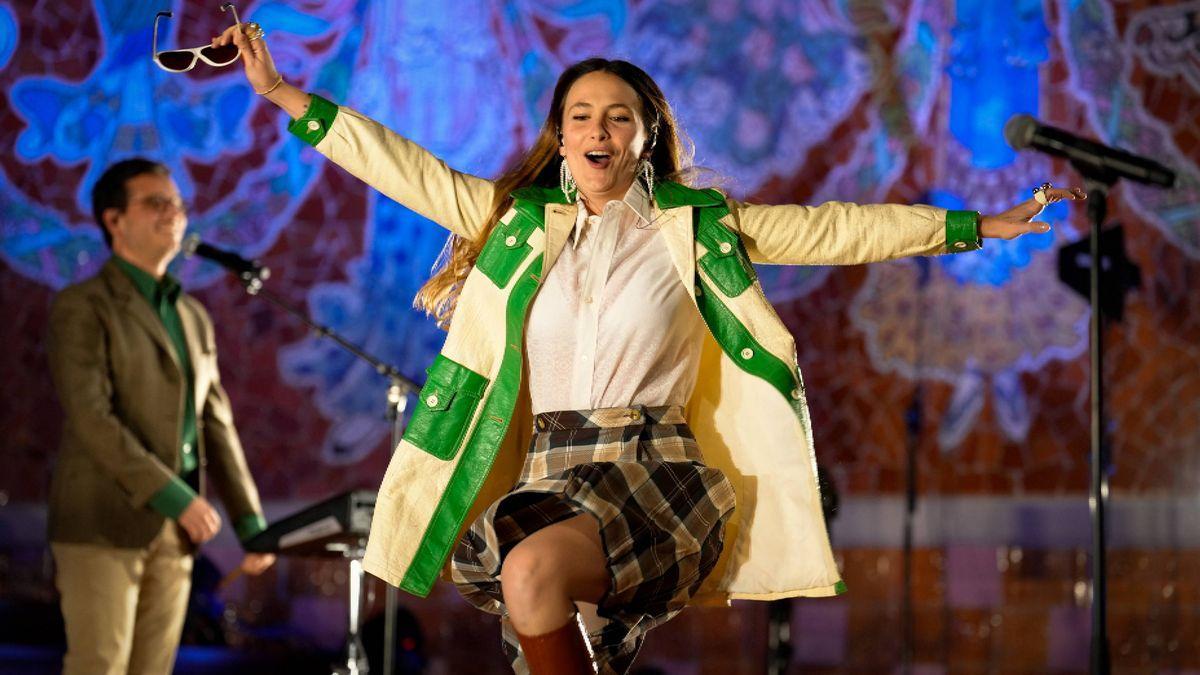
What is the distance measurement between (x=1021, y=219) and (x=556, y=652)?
1.13 m

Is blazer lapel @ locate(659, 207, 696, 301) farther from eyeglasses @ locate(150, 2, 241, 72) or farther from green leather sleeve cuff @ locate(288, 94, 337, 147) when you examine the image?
eyeglasses @ locate(150, 2, 241, 72)

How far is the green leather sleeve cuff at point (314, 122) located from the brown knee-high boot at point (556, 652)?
0.98m

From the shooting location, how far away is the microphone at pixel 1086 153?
3.11 meters

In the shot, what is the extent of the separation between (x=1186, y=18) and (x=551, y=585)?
393cm

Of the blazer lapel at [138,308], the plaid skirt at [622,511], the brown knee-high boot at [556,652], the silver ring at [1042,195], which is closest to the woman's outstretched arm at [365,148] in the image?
the plaid skirt at [622,511]

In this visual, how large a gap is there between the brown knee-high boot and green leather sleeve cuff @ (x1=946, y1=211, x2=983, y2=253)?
38.5 inches

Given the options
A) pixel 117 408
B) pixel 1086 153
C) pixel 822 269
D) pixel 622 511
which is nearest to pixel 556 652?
pixel 622 511

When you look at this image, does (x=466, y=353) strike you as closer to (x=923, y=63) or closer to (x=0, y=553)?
(x=923, y=63)

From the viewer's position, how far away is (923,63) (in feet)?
18.0

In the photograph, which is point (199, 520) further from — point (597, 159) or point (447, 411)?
point (597, 159)

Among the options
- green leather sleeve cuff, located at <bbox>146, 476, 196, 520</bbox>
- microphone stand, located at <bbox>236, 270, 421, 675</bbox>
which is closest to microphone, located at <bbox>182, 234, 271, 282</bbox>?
microphone stand, located at <bbox>236, 270, 421, 675</bbox>

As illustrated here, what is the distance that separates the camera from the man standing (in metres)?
3.97

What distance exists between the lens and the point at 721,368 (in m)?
2.77

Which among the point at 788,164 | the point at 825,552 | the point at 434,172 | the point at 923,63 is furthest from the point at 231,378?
the point at 825,552
